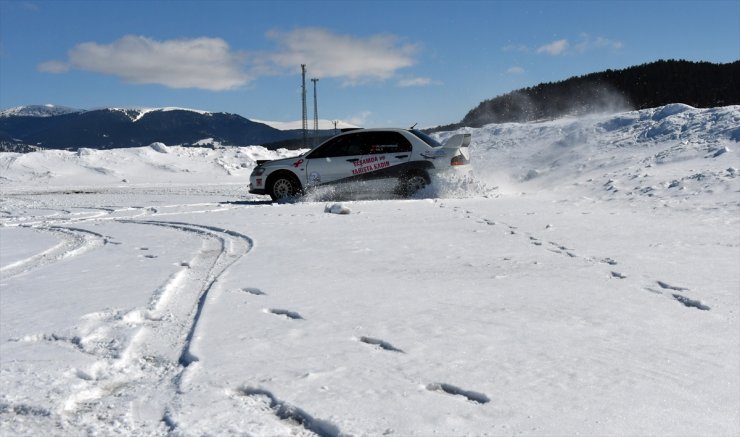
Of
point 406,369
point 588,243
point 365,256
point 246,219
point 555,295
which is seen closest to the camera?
point 406,369

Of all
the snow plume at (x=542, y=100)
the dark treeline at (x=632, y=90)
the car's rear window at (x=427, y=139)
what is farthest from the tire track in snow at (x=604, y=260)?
the snow plume at (x=542, y=100)

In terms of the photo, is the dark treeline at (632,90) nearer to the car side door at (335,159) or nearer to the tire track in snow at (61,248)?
the car side door at (335,159)

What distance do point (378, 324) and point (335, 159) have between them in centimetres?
852

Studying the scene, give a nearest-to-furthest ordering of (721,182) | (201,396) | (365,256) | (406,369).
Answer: (201,396), (406,369), (365,256), (721,182)

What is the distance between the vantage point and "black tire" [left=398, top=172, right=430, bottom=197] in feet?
36.5

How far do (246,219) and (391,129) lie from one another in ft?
12.5

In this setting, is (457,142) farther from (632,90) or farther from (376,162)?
(632,90)

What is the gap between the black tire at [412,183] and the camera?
11117 millimetres

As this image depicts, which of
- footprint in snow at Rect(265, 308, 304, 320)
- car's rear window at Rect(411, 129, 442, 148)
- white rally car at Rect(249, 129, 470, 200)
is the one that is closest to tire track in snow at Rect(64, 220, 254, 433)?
footprint in snow at Rect(265, 308, 304, 320)

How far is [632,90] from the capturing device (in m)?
70.2

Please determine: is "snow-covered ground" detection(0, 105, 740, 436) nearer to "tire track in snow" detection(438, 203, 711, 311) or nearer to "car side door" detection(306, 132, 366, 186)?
"tire track in snow" detection(438, 203, 711, 311)

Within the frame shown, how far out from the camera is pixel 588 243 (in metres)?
6.01

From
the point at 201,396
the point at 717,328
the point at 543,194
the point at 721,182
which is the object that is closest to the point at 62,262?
the point at 201,396

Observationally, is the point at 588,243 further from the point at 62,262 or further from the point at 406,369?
the point at 62,262
